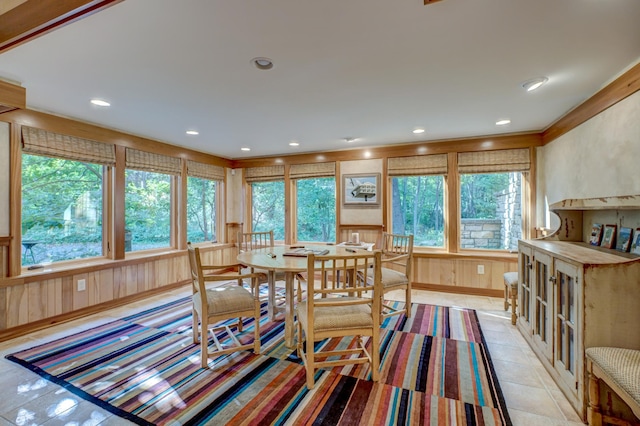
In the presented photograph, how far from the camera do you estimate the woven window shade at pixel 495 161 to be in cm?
403

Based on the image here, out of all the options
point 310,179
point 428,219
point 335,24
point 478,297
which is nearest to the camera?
point 335,24

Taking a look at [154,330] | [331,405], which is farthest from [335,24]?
[154,330]

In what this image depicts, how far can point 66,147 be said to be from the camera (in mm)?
3328

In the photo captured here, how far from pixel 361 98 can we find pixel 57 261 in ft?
12.6

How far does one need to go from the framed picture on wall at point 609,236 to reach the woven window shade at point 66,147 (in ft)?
17.0

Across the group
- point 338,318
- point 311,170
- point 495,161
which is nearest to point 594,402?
point 338,318

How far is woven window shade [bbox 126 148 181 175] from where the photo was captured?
4020 millimetres

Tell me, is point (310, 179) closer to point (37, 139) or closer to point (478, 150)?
point (478, 150)

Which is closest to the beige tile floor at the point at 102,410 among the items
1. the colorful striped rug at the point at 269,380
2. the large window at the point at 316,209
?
the colorful striped rug at the point at 269,380

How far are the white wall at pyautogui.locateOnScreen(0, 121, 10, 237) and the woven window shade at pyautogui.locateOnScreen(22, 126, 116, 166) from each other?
13 centimetres

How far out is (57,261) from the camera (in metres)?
3.38

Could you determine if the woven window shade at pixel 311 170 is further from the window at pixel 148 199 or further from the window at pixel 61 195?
the window at pixel 61 195

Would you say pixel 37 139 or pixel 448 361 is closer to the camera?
pixel 448 361

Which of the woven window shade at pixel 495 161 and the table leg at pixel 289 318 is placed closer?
the table leg at pixel 289 318
